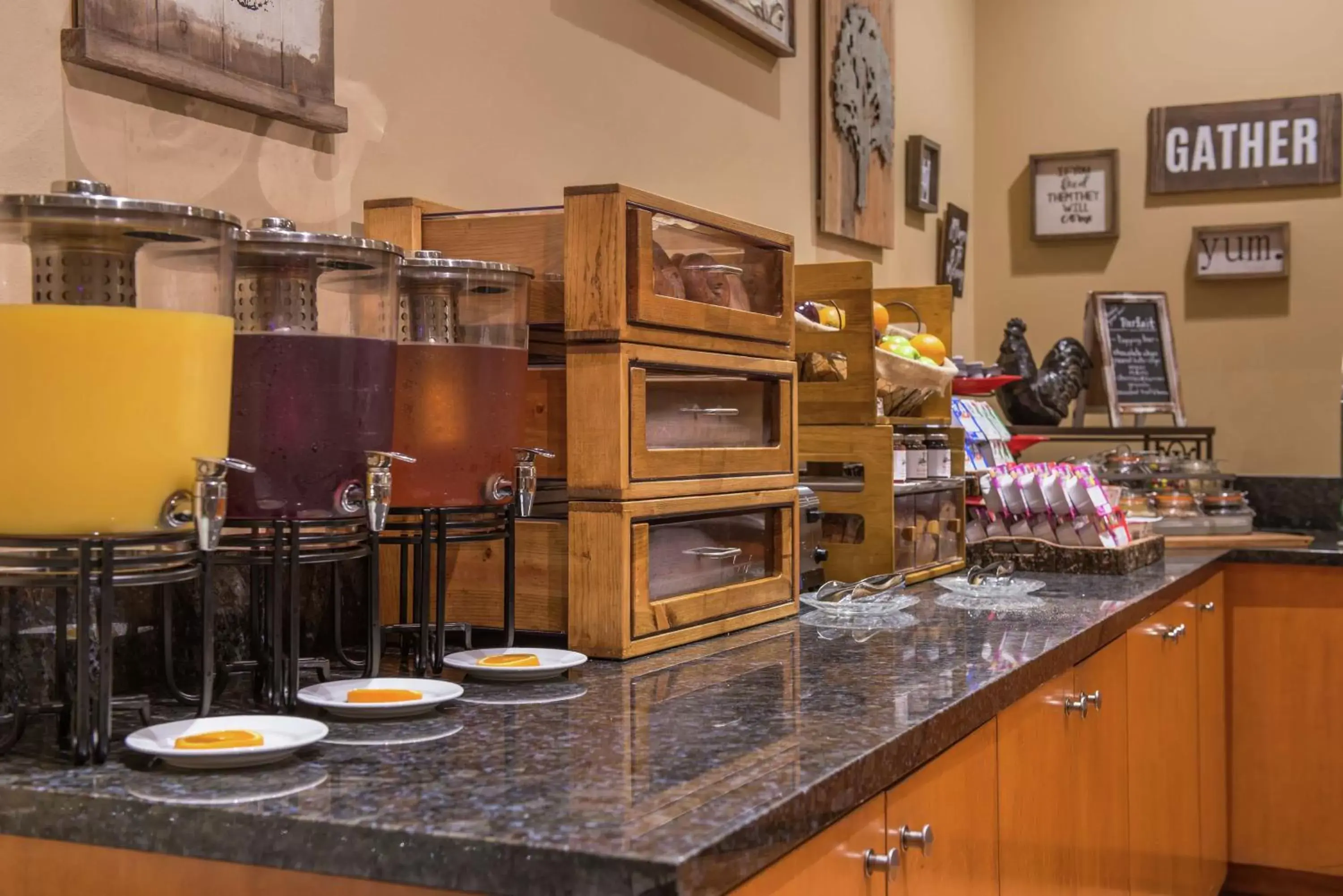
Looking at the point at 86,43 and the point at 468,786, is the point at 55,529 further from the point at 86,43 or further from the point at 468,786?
the point at 86,43

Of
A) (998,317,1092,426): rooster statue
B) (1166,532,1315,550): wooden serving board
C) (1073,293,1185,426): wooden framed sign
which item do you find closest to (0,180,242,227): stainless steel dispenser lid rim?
(1166,532,1315,550): wooden serving board

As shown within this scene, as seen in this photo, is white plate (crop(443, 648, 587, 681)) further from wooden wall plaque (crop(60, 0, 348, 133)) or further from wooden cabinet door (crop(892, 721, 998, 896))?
wooden wall plaque (crop(60, 0, 348, 133))

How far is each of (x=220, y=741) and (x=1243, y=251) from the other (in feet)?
13.3

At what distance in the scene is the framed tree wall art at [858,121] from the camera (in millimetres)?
3279

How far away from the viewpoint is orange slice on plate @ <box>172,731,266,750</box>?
106 cm

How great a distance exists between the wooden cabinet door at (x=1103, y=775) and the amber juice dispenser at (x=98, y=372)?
4.22 ft

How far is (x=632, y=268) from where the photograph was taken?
1629mm

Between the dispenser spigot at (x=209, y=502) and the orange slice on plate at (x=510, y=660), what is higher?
the dispenser spigot at (x=209, y=502)

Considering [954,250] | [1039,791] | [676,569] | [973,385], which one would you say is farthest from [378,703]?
[954,250]

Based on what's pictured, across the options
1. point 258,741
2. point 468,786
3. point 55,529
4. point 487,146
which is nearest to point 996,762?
point 468,786

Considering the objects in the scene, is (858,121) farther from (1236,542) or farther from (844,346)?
(1236,542)

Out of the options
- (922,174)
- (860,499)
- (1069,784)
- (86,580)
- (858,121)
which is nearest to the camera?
(86,580)

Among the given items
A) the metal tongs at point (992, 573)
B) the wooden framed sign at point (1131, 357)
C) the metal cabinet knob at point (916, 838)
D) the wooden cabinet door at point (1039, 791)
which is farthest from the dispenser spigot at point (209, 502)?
the wooden framed sign at point (1131, 357)

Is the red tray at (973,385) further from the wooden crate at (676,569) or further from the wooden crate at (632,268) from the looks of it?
the wooden crate at (632,268)
